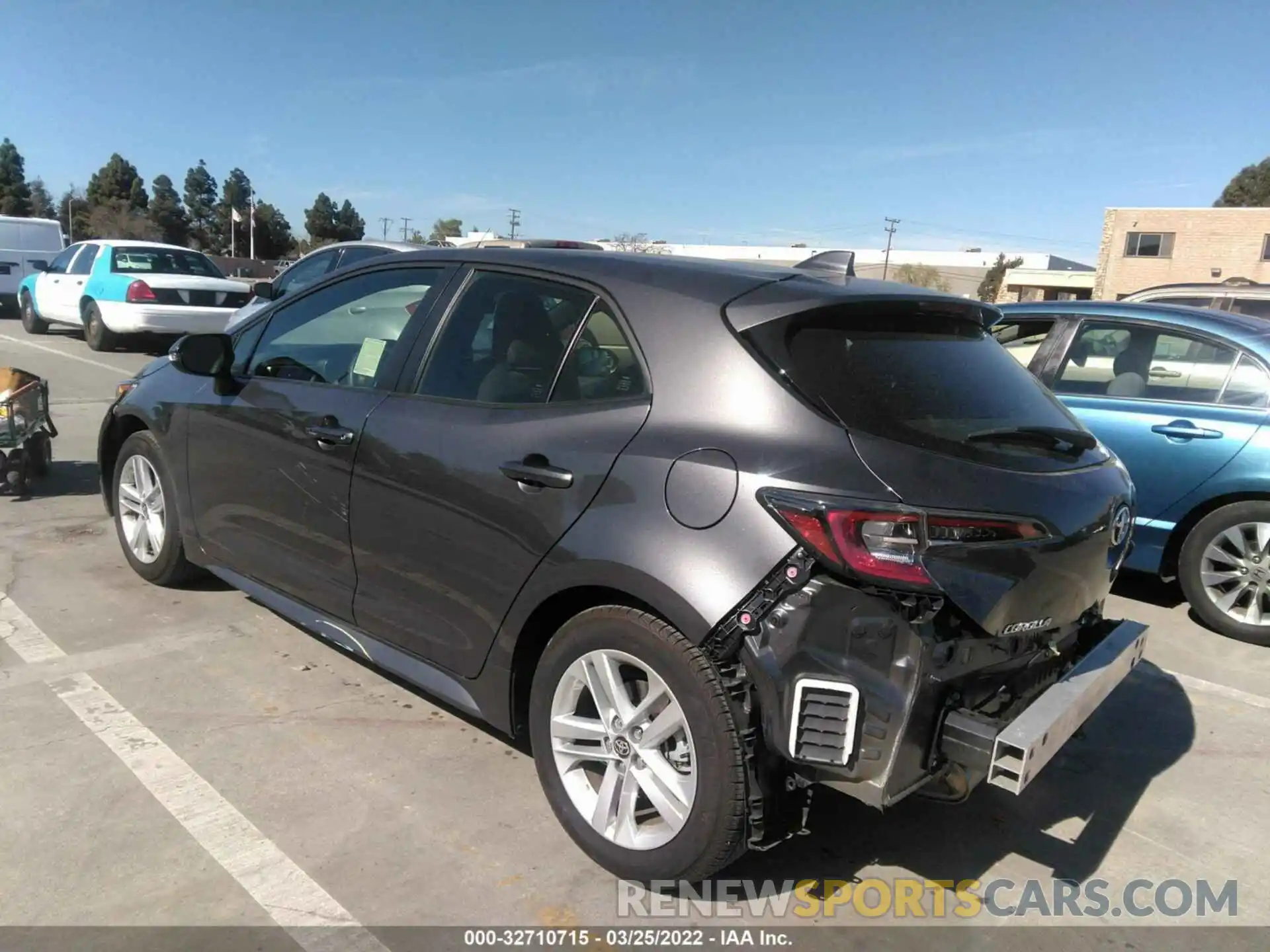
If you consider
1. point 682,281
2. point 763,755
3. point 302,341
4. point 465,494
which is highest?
point 682,281

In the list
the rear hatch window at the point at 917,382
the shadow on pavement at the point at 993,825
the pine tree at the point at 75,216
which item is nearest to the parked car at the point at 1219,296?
the shadow on pavement at the point at 993,825

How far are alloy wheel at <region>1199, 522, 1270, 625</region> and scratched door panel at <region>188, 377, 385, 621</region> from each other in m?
4.25

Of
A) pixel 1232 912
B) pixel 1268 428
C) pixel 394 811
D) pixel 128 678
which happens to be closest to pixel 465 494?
pixel 394 811

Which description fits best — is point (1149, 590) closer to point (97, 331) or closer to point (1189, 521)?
point (1189, 521)

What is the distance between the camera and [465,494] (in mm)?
2936

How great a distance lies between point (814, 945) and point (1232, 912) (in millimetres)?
1267

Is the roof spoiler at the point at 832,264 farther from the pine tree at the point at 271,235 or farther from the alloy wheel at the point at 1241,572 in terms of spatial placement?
the pine tree at the point at 271,235

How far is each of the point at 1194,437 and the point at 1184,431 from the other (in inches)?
2.2

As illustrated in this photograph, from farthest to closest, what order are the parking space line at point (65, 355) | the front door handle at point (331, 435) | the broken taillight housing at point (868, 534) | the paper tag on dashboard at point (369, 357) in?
the parking space line at point (65, 355), the paper tag on dashboard at point (369, 357), the front door handle at point (331, 435), the broken taillight housing at point (868, 534)

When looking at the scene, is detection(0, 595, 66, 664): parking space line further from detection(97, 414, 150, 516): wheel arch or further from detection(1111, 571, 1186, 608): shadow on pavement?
detection(1111, 571, 1186, 608): shadow on pavement

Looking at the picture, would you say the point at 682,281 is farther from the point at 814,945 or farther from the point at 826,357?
the point at 814,945

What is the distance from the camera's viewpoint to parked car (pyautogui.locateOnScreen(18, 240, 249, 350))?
13055 mm

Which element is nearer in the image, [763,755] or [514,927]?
[763,755]

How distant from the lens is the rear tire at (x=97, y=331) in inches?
537
